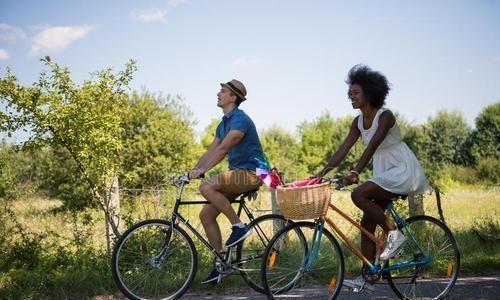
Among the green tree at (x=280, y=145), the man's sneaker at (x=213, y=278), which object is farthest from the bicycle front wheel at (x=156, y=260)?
the green tree at (x=280, y=145)

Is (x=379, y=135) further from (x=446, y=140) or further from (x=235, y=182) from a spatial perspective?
(x=446, y=140)

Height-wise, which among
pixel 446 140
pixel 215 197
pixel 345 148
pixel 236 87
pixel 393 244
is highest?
pixel 446 140

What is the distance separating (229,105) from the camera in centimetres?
539

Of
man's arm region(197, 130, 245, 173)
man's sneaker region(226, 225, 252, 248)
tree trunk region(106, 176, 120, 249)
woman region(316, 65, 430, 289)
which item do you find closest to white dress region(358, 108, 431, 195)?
woman region(316, 65, 430, 289)

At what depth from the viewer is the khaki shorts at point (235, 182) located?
505cm

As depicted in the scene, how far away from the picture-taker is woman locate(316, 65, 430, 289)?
466 cm

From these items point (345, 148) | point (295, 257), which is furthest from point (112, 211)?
point (345, 148)

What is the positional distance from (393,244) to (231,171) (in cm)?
168

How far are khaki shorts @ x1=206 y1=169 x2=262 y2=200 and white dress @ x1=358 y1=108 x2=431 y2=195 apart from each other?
3.86 ft

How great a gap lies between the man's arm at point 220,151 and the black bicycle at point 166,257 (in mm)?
203

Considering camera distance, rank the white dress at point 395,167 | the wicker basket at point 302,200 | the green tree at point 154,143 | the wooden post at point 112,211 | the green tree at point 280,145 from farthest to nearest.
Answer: the green tree at point 280,145
the green tree at point 154,143
the wooden post at point 112,211
the white dress at point 395,167
the wicker basket at point 302,200

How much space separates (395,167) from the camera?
4.82 m

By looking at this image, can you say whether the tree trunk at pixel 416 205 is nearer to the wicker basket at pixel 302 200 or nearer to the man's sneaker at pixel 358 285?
the man's sneaker at pixel 358 285

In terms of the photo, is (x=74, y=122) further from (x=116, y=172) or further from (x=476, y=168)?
(x=476, y=168)
